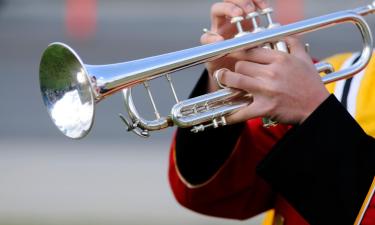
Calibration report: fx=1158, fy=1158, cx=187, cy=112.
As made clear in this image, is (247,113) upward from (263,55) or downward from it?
downward

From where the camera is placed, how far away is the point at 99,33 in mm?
10656

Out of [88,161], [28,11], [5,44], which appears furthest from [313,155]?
[28,11]

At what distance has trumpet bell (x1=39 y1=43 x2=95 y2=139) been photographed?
8.61 feet

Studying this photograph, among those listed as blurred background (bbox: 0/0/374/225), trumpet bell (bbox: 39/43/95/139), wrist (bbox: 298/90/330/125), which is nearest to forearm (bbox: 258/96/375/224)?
A: wrist (bbox: 298/90/330/125)

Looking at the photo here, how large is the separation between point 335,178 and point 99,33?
8.20 m

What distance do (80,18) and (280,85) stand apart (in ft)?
28.2

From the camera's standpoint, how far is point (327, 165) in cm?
259

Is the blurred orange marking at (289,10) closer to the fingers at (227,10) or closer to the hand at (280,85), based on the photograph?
the fingers at (227,10)

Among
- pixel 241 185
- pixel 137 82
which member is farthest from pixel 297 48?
pixel 241 185

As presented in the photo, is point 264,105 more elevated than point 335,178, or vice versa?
point 264,105

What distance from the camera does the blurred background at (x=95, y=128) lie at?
227 inches

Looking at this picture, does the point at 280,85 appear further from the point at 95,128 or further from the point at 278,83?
the point at 95,128

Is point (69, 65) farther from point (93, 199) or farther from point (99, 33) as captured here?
point (99, 33)

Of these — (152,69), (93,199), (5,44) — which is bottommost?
(93,199)
